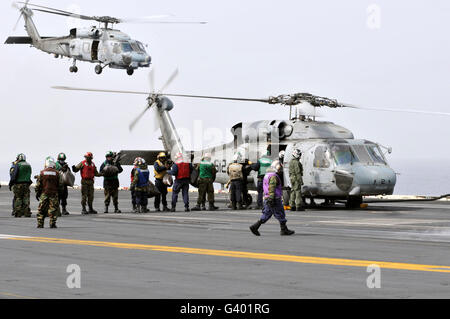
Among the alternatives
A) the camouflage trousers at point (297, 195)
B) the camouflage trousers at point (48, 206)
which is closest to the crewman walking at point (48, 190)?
the camouflage trousers at point (48, 206)

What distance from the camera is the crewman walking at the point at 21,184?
86.3 feet

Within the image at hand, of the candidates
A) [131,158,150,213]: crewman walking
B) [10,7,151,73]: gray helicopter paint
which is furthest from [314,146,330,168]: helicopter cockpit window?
[10,7,151,73]: gray helicopter paint

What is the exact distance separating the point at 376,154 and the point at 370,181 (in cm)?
162

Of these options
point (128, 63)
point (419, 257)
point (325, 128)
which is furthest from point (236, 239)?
point (128, 63)

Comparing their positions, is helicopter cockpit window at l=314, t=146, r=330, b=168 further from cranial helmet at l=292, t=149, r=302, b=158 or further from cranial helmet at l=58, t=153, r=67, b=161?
cranial helmet at l=58, t=153, r=67, b=161

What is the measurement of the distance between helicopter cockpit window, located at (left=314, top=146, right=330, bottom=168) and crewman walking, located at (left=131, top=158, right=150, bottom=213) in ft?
20.1

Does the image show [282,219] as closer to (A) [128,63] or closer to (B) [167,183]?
(B) [167,183]

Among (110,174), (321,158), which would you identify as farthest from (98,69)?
(110,174)

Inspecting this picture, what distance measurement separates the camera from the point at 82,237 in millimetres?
19719

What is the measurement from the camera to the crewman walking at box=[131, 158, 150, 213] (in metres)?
27.5

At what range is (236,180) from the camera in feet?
97.8
